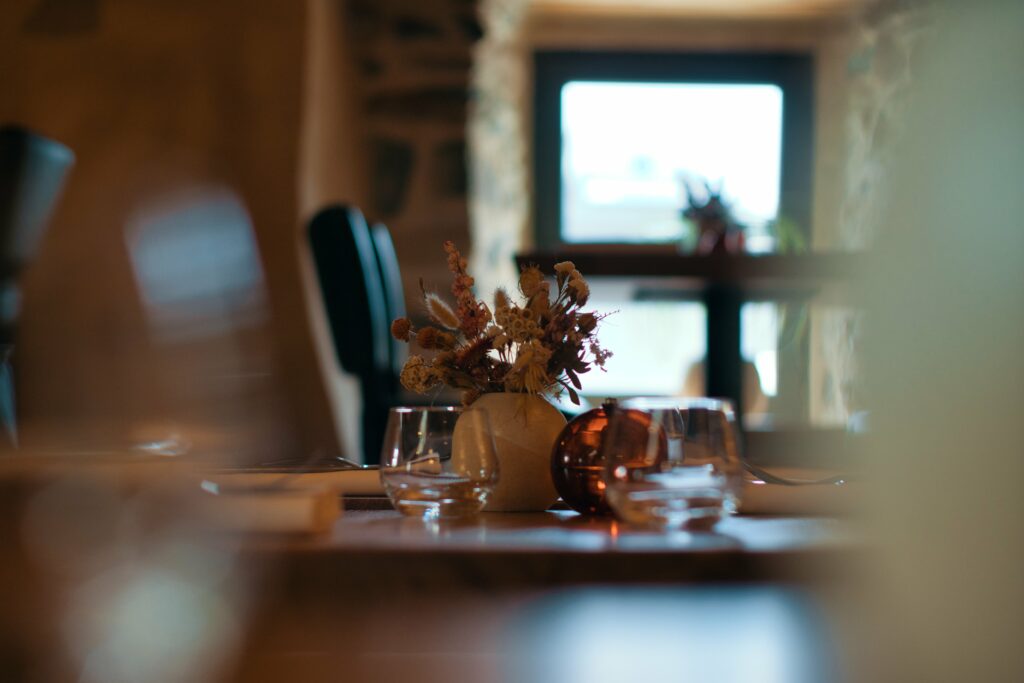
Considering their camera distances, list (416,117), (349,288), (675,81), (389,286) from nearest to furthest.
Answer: (349,288)
(389,286)
(416,117)
(675,81)

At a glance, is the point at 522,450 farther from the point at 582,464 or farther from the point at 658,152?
the point at 658,152

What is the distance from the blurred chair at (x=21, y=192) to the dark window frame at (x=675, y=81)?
2817mm

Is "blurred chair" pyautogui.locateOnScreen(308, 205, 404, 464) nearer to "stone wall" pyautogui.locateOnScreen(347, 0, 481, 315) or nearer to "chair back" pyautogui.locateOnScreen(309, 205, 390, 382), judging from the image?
"chair back" pyautogui.locateOnScreen(309, 205, 390, 382)

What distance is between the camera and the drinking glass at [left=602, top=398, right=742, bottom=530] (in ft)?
2.93

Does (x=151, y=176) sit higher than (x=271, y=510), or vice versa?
(x=151, y=176)

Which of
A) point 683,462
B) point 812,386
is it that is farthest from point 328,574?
point 812,386

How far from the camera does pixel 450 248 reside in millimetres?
1171

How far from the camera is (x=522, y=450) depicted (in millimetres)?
1167

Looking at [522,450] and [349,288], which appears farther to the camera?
[349,288]

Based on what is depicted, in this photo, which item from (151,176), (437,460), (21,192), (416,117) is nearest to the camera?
(437,460)

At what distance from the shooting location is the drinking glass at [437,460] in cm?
104

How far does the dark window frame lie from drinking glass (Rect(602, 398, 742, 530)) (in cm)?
390

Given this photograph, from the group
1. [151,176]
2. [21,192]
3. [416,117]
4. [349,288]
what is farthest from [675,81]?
[21,192]

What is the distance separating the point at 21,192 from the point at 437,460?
150 cm
